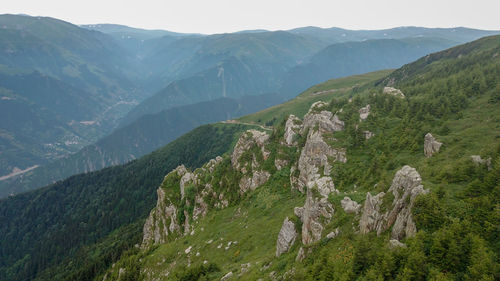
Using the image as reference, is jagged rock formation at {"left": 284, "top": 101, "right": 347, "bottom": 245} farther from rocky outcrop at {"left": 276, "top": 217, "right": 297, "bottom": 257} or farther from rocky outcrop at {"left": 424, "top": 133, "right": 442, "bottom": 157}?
rocky outcrop at {"left": 424, "top": 133, "right": 442, "bottom": 157}

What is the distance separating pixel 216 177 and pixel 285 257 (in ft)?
169

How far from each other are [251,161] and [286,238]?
40.4 meters

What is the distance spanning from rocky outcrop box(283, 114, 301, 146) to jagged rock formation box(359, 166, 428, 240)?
43004 millimetres

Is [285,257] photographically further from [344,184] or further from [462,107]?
[462,107]

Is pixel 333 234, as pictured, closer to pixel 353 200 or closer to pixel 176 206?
pixel 353 200

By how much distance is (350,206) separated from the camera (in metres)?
35.4

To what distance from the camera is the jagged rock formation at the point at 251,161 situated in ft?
240

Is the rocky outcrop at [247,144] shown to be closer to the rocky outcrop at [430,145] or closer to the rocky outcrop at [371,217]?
the rocky outcrop at [430,145]

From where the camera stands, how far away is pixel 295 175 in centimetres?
6225

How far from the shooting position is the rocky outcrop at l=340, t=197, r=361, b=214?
34688 mm

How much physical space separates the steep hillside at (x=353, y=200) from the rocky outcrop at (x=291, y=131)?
34 cm

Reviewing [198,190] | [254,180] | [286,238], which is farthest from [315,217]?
[198,190]

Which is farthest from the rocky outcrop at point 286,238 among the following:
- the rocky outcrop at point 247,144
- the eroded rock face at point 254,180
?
the rocky outcrop at point 247,144

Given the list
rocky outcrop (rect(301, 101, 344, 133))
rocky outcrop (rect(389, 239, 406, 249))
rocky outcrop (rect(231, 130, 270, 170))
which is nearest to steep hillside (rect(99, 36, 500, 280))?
rocky outcrop (rect(389, 239, 406, 249))
